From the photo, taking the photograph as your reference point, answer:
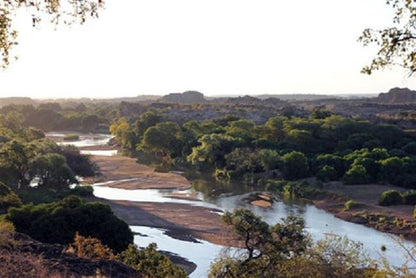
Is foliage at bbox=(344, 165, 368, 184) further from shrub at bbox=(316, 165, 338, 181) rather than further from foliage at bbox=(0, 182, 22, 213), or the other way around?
foliage at bbox=(0, 182, 22, 213)

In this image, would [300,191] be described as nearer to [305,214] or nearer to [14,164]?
[305,214]

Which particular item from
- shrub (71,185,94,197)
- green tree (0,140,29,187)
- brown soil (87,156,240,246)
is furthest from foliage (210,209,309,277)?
green tree (0,140,29,187)

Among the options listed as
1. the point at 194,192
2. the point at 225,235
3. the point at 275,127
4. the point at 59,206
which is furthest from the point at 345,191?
the point at 59,206

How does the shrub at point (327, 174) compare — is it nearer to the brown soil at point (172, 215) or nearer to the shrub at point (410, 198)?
the shrub at point (410, 198)

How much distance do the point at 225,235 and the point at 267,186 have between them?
20.7 metres

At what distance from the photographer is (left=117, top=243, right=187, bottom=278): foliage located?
20531 millimetres

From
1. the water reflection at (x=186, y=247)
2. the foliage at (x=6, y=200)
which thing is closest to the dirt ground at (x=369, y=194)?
the water reflection at (x=186, y=247)

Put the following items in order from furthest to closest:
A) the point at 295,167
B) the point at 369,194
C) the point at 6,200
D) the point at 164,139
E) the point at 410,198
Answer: the point at 164,139 < the point at 295,167 < the point at 369,194 < the point at 410,198 < the point at 6,200

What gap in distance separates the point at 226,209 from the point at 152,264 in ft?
87.3

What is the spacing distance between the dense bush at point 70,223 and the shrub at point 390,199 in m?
29.0

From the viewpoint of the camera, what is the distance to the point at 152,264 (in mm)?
21859

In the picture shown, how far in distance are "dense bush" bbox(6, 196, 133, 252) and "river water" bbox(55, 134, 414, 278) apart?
4922mm

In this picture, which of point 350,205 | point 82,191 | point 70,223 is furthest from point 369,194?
point 70,223

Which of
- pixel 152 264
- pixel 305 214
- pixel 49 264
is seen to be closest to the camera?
pixel 49 264
